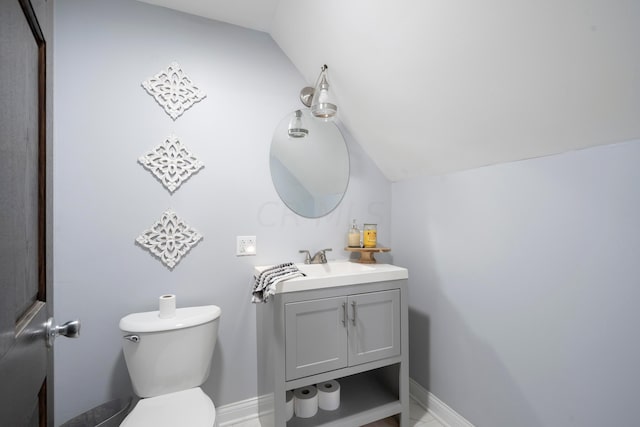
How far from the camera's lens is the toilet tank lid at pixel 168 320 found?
1.34 meters

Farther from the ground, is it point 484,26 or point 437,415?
point 484,26

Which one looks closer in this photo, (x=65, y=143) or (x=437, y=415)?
(x=65, y=143)

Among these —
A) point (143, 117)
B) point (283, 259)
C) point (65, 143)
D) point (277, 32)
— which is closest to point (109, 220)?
point (65, 143)

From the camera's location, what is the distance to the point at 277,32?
1.83 meters

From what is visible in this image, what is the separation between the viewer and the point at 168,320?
1402mm

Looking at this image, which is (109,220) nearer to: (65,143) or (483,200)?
(65,143)

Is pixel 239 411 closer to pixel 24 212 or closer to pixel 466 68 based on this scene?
pixel 24 212

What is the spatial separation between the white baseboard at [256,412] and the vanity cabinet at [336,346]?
0.11m

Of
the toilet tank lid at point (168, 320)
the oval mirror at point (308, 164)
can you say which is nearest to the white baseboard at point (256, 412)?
the toilet tank lid at point (168, 320)

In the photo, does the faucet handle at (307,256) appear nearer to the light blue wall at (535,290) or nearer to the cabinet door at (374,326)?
the cabinet door at (374,326)

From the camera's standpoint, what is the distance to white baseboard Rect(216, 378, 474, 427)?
1681mm

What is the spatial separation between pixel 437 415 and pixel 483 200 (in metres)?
1.32

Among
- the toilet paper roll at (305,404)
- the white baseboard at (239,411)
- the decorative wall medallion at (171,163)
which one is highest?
the decorative wall medallion at (171,163)

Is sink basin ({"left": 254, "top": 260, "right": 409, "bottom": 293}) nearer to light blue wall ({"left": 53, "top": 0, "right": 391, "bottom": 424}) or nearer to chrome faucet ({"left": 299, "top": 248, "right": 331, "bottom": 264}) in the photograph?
chrome faucet ({"left": 299, "top": 248, "right": 331, "bottom": 264})
